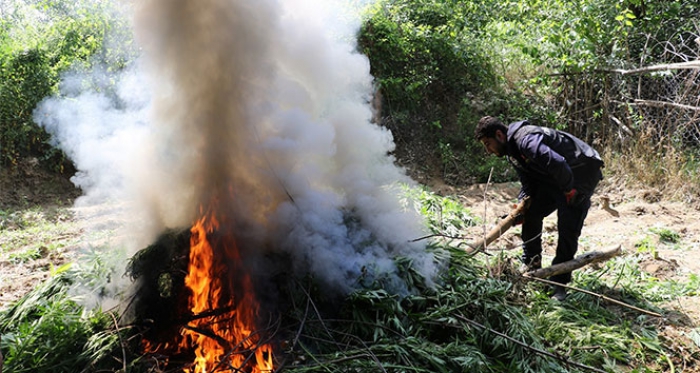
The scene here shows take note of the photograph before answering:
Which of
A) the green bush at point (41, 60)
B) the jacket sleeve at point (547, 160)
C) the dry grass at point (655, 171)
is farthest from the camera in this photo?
the green bush at point (41, 60)

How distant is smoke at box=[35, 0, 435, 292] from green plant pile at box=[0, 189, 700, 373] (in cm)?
28

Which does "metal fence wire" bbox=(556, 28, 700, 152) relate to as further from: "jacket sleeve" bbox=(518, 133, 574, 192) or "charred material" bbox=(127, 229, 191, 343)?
"charred material" bbox=(127, 229, 191, 343)

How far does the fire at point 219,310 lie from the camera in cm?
328

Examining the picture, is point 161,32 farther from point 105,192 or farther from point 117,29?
point 117,29

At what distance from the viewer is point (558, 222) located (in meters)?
4.84

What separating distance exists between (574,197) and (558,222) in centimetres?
39

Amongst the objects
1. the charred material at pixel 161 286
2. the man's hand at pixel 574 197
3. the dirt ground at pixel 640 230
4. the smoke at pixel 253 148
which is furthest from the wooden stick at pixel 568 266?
the charred material at pixel 161 286

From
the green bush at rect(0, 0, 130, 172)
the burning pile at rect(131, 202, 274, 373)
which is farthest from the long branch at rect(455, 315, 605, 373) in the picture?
the green bush at rect(0, 0, 130, 172)

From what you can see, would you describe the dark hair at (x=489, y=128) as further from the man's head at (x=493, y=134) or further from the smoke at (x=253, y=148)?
the smoke at (x=253, y=148)

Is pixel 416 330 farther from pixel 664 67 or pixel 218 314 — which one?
pixel 664 67

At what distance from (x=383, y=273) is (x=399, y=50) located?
26.3 ft

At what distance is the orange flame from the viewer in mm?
3279

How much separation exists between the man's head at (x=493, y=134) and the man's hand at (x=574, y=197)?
74 centimetres

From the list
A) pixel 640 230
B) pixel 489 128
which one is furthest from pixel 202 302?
pixel 640 230
